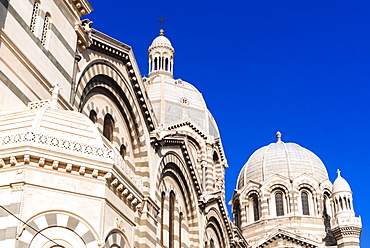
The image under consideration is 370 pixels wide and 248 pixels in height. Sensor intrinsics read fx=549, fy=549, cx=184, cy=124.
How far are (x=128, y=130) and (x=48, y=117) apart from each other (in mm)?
9595

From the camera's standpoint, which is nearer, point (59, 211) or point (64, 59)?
point (59, 211)

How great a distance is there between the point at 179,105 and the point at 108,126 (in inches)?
1026

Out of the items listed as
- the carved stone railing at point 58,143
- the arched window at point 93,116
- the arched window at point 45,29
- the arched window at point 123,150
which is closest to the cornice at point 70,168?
the carved stone railing at point 58,143

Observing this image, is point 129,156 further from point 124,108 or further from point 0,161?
point 0,161

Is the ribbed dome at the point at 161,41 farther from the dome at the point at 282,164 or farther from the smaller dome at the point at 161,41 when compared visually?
the dome at the point at 282,164

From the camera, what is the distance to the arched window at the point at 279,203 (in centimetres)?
5660

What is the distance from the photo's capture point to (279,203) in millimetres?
57000

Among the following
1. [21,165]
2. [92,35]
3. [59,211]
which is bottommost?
[59,211]

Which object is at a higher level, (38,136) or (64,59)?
(64,59)

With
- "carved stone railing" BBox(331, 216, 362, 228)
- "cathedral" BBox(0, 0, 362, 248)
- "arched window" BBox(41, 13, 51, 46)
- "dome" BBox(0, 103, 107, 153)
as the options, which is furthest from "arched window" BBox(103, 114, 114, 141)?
"carved stone railing" BBox(331, 216, 362, 228)

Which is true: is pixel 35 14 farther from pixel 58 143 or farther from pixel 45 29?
pixel 58 143

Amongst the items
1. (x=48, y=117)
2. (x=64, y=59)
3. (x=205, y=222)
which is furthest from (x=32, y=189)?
(x=205, y=222)

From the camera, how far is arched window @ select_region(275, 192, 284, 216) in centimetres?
5660

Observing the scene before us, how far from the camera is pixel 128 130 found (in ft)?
79.0
